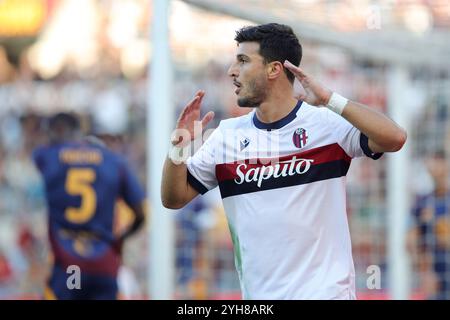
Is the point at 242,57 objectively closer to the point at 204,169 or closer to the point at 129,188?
the point at 204,169

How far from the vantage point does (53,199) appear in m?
9.02

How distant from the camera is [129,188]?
9078 millimetres

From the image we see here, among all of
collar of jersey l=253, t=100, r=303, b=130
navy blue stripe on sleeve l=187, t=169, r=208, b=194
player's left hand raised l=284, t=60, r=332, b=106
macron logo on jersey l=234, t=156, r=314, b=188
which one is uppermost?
player's left hand raised l=284, t=60, r=332, b=106

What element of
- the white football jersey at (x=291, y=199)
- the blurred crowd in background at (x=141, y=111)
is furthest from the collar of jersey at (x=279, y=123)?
the blurred crowd in background at (x=141, y=111)

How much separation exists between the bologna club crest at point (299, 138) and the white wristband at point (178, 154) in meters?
0.49

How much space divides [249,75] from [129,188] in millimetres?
4068

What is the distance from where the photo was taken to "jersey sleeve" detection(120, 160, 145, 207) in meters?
9.05

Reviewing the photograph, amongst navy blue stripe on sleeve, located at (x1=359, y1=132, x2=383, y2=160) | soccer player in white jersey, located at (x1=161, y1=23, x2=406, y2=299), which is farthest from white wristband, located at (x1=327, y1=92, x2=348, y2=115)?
navy blue stripe on sleeve, located at (x1=359, y1=132, x2=383, y2=160)

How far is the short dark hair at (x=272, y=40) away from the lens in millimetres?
5180

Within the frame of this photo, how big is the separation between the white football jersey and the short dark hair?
260 mm

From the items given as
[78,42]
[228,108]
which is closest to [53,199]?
[228,108]

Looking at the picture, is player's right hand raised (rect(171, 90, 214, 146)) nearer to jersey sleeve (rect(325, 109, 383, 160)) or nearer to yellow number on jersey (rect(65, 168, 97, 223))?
jersey sleeve (rect(325, 109, 383, 160))

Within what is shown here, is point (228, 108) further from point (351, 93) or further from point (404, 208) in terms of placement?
point (404, 208)

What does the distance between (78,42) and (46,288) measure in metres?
9.52
